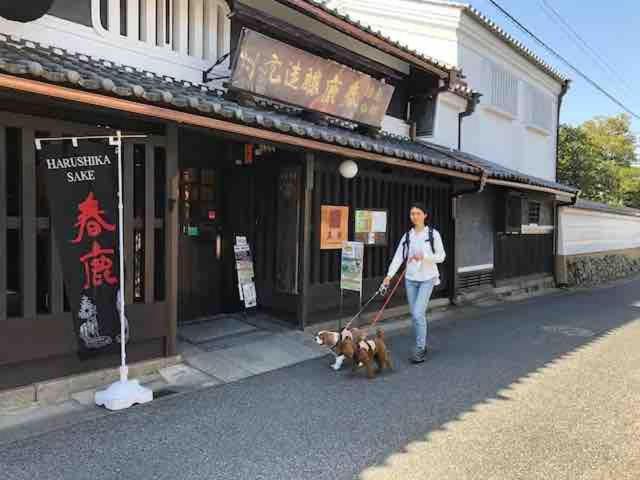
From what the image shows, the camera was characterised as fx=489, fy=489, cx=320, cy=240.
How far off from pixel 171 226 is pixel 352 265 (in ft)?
10.6

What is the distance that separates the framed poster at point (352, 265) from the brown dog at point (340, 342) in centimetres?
172

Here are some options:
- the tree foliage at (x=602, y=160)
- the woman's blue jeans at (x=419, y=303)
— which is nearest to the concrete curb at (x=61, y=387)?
the woman's blue jeans at (x=419, y=303)

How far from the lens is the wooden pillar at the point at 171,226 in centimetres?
589

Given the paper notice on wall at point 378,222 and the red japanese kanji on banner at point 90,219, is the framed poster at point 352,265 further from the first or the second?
the red japanese kanji on banner at point 90,219

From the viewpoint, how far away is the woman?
6754 millimetres

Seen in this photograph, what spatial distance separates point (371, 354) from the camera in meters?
6.21

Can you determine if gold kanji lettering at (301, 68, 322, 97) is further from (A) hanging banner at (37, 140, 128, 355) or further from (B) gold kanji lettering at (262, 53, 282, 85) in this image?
(A) hanging banner at (37, 140, 128, 355)

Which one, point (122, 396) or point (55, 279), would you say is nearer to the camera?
point (122, 396)

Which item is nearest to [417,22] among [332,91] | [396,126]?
[396,126]

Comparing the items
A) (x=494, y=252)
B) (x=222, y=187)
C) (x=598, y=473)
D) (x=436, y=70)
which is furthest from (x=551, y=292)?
(x=598, y=473)

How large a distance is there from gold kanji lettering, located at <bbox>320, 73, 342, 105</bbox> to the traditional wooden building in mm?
50

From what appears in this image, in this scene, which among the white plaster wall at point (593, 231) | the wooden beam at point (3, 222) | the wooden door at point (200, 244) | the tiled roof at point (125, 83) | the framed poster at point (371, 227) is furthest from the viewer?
the white plaster wall at point (593, 231)

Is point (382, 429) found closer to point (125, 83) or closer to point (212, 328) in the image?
point (212, 328)

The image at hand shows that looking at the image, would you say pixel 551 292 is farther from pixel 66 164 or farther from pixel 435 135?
pixel 66 164
